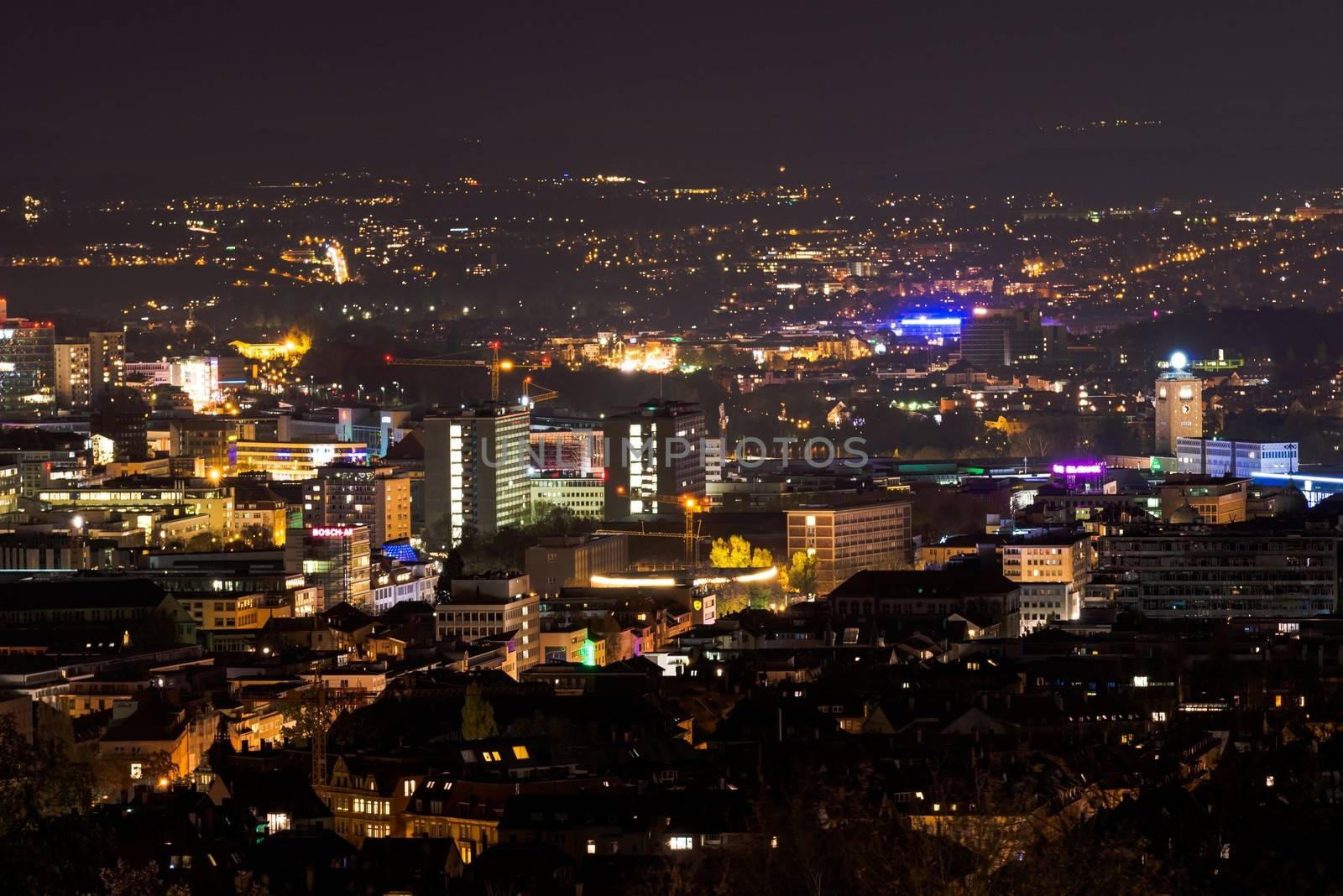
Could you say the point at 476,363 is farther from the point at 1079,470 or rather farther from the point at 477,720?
the point at 477,720

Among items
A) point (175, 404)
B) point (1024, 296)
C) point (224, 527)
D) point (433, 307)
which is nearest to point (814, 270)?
point (1024, 296)

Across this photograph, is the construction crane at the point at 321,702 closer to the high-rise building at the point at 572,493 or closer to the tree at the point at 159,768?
the tree at the point at 159,768

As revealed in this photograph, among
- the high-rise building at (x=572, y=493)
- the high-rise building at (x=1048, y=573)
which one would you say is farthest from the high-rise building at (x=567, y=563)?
the high-rise building at (x=572, y=493)

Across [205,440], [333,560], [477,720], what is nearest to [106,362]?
[205,440]

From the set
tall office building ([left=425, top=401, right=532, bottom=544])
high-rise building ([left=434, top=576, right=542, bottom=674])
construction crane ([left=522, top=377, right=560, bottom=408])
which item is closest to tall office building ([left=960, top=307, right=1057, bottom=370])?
construction crane ([left=522, top=377, right=560, bottom=408])

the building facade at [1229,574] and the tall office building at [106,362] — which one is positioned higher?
the tall office building at [106,362]

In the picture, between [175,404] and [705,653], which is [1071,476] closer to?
[175,404]
